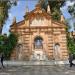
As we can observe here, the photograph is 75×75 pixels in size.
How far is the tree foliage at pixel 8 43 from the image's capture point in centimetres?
4403

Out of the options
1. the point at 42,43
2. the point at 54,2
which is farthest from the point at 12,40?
the point at 54,2

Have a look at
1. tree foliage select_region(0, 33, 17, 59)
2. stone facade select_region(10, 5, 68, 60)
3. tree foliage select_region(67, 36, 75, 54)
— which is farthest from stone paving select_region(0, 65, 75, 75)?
tree foliage select_region(67, 36, 75, 54)

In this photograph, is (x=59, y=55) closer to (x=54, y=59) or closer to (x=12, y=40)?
(x=54, y=59)

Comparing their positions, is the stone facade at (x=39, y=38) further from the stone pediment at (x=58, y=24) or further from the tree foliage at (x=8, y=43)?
the tree foliage at (x=8, y=43)

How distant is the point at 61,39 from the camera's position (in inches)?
1775

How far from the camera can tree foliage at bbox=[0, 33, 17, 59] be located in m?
44.0

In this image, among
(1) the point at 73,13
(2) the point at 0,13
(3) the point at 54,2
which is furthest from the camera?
(3) the point at 54,2

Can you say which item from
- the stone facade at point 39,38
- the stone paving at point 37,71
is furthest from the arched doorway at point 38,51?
the stone paving at point 37,71

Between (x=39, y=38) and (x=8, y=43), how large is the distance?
4.55 meters

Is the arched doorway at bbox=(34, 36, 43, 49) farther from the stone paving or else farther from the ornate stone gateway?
the stone paving

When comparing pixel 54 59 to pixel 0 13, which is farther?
pixel 54 59

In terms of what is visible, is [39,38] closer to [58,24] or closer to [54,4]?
[58,24]

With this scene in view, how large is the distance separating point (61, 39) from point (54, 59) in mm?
3201

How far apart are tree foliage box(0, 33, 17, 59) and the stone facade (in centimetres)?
65
